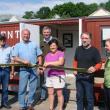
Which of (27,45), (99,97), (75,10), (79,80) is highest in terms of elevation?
(75,10)

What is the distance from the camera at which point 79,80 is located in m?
6.55

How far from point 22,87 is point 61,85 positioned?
3.15 feet

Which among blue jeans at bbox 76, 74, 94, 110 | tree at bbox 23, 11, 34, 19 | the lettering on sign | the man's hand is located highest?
tree at bbox 23, 11, 34, 19

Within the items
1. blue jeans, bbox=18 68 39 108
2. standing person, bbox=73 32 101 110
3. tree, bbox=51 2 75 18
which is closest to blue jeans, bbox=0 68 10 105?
blue jeans, bbox=18 68 39 108

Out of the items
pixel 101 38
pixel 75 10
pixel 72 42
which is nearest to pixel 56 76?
pixel 101 38

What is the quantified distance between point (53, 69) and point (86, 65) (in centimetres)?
72

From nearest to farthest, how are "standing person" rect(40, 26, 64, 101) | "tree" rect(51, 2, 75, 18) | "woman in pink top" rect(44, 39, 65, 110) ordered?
"woman in pink top" rect(44, 39, 65, 110)
"standing person" rect(40, 26, 64, 101)
"tree" rect(51, 2, 75, 18)

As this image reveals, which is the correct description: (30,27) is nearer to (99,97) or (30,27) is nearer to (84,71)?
(99,97)

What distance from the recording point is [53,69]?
683cm

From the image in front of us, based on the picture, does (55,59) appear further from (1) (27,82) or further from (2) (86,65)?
(1) (27,82)

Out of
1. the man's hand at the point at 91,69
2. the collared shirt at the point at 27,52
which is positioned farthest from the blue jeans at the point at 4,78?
the man's hand at the point at 91,69

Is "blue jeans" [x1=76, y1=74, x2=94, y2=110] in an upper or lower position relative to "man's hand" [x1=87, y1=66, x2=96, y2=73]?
lower

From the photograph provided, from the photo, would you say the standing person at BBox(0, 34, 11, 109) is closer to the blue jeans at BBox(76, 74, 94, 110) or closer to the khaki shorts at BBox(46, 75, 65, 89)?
the khaki shorts at BBox(46, 75, 65, 89)

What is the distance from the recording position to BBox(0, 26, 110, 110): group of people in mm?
6391
